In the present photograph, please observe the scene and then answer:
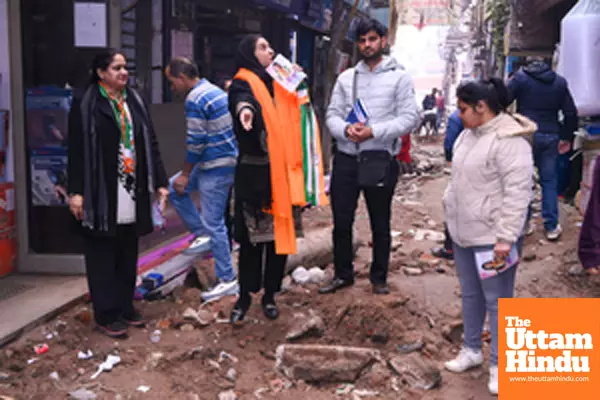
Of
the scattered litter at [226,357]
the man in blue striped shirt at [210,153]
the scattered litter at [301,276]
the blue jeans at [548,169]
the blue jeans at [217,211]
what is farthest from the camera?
the blue jeans at [548,169]

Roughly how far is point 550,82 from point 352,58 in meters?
13.1

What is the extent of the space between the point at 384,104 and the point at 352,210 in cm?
87

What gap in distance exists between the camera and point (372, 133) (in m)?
4.99

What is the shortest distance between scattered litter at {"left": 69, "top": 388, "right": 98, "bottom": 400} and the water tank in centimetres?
630

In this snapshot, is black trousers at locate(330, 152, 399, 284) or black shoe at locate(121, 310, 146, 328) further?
black trousers at locate(330, 152, 399, 284)

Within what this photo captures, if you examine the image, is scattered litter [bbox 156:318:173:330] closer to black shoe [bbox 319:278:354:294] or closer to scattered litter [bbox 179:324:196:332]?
scattered litter [bbox 179:324:196:332]

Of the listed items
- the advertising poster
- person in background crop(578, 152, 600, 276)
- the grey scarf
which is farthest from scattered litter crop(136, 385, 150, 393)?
person in background crop(578, 152, 600, 276)

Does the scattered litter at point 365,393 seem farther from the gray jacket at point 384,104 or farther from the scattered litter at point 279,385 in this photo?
the gray jacket at point 384,104

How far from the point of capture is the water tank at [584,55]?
7.59 meters

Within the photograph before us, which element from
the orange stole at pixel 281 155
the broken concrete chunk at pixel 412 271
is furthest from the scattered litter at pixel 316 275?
the orange stole at pixel 281 155

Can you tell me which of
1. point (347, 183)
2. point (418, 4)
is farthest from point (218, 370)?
point (418, 4)

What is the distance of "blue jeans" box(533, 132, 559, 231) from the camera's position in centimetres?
697

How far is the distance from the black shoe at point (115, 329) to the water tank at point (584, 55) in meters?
5.77

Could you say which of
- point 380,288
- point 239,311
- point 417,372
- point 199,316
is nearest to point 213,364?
point 239,311
